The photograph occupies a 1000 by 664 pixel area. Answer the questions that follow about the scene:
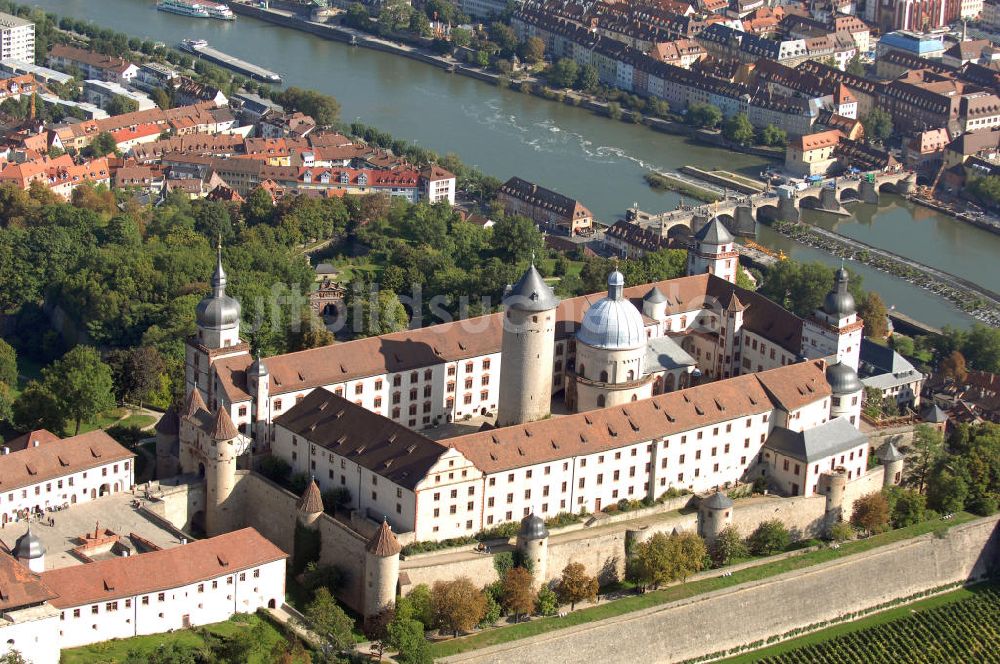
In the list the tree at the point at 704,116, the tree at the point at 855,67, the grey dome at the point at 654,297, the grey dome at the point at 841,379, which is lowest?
the tree at the point at 704,116

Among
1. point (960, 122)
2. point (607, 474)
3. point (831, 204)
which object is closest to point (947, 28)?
point (960, 122)

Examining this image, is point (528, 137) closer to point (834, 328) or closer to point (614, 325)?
point (834, 328)

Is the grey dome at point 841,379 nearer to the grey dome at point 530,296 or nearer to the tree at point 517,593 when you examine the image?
the grey dome at point 530,296

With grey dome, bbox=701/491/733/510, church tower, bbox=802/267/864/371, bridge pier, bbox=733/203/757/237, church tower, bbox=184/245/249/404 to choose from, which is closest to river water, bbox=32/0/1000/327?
bridge pier, bbox=733/203/757/237

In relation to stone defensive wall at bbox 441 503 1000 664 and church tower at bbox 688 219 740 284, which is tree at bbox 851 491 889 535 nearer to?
stone defensive wall at bbox 441 503 1000 664

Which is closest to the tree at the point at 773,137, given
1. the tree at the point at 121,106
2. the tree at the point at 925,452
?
the tree at the point at 121,106

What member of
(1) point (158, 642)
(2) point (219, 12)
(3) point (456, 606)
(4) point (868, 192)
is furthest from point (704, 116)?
(1) point (158, 642)
